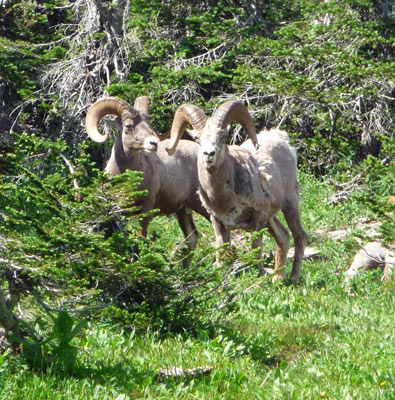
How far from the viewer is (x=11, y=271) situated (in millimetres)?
5258

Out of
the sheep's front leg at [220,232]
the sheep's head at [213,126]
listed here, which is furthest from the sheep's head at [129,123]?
the sheep's front leg at [220,232]

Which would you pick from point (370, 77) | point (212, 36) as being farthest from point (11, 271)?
point (212, 36)

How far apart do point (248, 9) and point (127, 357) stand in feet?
37.6

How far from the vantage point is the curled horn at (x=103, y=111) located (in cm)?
1059

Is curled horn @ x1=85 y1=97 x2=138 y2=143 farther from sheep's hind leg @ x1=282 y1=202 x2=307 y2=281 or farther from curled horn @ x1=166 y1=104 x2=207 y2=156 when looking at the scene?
sheep's hind leg @ x1=282 y1=202 x2=307 y2=281

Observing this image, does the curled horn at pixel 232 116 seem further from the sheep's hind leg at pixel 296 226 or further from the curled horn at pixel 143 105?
the curled horn at pixel 143 105

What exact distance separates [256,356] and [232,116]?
4.36 meters

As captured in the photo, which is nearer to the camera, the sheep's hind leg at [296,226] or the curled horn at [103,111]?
the sheep's hind leg at [296,226]

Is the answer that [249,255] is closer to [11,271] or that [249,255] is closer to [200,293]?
[200,293]

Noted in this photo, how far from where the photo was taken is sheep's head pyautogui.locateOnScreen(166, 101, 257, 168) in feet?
29.4

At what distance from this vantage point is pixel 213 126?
9.09 metres

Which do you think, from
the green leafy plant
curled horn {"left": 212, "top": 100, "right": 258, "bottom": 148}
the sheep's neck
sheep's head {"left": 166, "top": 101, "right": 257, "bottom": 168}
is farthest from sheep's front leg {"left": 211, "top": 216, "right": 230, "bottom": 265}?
the green leafy plant

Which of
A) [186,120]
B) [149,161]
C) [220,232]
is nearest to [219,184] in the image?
[220,232]

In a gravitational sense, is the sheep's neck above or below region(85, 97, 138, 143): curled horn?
below
